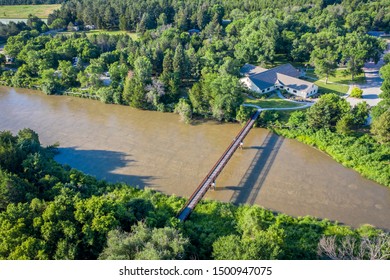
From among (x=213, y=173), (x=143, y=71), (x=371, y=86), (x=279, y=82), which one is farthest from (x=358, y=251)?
(x=143, y=71)

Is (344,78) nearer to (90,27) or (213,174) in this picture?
(213,174)

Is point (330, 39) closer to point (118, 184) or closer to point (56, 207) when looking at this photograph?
point (118, 184)

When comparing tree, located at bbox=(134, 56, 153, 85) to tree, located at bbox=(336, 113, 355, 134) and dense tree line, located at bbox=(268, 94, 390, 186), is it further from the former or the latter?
tree, located at bbox=(336, 113, 355, 134)

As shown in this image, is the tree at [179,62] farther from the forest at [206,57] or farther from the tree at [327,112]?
the tree at [327,112]

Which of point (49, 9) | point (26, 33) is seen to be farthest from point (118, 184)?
point (49, 9)

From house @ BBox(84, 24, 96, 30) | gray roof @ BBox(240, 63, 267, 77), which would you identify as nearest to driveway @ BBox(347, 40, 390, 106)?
gray roof @ BBox(240, 63, 267, 77)

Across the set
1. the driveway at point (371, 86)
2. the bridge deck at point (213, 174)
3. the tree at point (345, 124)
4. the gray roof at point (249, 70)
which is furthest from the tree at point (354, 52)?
the bridge deck at point (213, 174)
